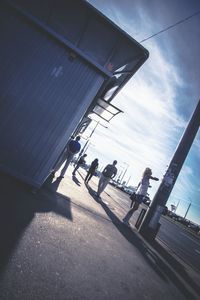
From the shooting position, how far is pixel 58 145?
4.96 m

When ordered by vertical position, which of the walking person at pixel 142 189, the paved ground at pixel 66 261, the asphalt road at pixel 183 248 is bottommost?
the paved ground at pixel 66 261

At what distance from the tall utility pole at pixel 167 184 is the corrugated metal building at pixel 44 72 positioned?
307cm

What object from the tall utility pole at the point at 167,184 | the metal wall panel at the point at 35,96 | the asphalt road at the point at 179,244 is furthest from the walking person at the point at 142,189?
the metal wall panel at the point at 35,96

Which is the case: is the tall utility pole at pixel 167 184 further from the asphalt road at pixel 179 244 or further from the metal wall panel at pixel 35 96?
the metal wall panel at pixel 35 96

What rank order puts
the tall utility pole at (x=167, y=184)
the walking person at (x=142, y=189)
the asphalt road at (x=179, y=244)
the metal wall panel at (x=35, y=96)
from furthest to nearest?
the asphalt road at (x=179, y=244)
the walking person at (x=142, y=189)
the tall utility pole at (x=167, y=184)
the metal wall panel at (x=35, y=96)

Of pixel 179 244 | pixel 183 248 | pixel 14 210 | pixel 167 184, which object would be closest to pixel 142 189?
pixel 167 184

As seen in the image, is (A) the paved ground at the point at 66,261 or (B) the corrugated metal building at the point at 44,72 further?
(B) the corrugated metal building at the point at 44,72

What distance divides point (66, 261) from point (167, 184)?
450 centimetres

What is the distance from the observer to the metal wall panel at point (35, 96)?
4629 millimetres

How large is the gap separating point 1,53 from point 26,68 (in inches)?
24.9

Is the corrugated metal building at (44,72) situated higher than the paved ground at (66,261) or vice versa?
the corrugated metal building at (44,72)

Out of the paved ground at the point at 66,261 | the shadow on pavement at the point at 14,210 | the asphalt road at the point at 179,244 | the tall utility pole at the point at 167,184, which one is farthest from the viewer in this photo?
the asphalt road at the point at 179,244

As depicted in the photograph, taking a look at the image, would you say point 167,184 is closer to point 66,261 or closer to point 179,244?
point 66,261

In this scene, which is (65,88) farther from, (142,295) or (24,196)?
(142,295)
